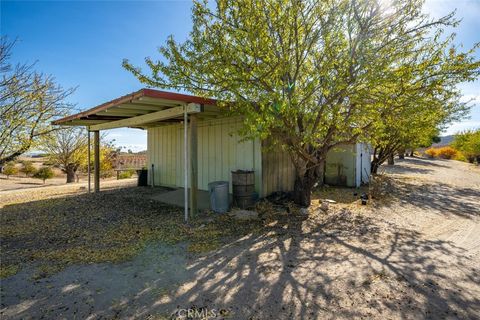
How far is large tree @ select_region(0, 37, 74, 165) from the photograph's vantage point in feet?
24.4

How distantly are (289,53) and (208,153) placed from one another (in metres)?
4.20

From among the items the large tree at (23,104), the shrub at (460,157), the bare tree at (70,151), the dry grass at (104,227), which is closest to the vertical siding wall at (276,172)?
the dry grass at (104,227)

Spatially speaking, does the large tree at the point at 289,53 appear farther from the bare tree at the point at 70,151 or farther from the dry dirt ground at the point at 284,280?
the bare tree at the point at 70,151

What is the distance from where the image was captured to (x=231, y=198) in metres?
6.84

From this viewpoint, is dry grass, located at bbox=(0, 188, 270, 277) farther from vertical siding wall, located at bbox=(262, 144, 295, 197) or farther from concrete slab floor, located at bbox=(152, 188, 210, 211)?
vertical siding wall, located at bbox=(262, 144, 295, 197)

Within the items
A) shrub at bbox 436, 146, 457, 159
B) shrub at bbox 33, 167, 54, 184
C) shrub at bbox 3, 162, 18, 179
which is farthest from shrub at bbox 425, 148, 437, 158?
shrub at bbox 3, 162, 18, 179

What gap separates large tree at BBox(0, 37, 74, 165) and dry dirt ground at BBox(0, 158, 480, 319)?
7.16 m

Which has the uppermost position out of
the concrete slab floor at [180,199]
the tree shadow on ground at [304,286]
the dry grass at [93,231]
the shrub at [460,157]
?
the shrub at [460,157]

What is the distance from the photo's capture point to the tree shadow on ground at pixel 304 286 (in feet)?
7.71

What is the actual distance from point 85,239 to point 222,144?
171 inches

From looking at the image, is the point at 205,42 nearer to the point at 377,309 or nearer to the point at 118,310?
the point at 118,310

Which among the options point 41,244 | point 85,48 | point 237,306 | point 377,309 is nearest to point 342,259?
point 377,309

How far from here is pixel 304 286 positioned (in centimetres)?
277

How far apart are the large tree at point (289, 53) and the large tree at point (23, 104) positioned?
17.4 feet
